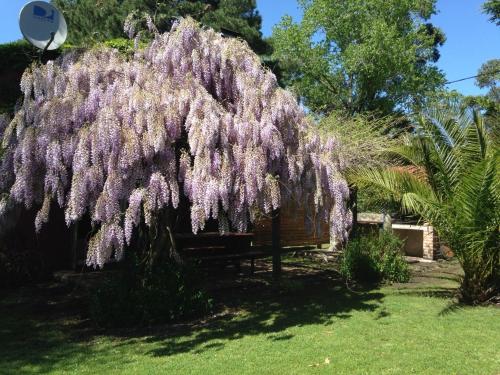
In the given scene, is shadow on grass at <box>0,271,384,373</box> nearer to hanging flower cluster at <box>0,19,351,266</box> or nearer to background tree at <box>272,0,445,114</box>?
hanging flower cluster at <box>0,19,351,266</box>

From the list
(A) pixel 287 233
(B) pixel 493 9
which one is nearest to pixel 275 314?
(A) pixel 287 233

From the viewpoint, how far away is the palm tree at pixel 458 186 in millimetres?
7934

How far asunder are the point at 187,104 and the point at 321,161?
211 centimetres

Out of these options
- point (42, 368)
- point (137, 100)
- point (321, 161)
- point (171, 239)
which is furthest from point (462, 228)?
point (42, 368)

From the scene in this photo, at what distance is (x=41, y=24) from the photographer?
8.28 meters

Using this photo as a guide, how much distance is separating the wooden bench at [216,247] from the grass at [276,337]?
1208mm

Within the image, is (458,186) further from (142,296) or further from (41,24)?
(41,24)

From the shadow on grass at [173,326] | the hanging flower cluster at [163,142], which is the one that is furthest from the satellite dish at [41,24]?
the shadow on grass at [173,326]

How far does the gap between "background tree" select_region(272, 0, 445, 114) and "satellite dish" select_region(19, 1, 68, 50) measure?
16568 mm

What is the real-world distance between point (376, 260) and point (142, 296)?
219 inches

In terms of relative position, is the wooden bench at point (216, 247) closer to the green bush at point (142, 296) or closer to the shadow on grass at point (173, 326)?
the shadow on grass at point (173, 326)

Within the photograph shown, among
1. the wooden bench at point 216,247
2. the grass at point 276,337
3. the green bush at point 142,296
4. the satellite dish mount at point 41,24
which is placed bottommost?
the grass at point 276,337

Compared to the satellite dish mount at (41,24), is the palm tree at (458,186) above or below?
below

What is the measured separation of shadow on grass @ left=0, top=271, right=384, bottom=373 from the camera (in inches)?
244
